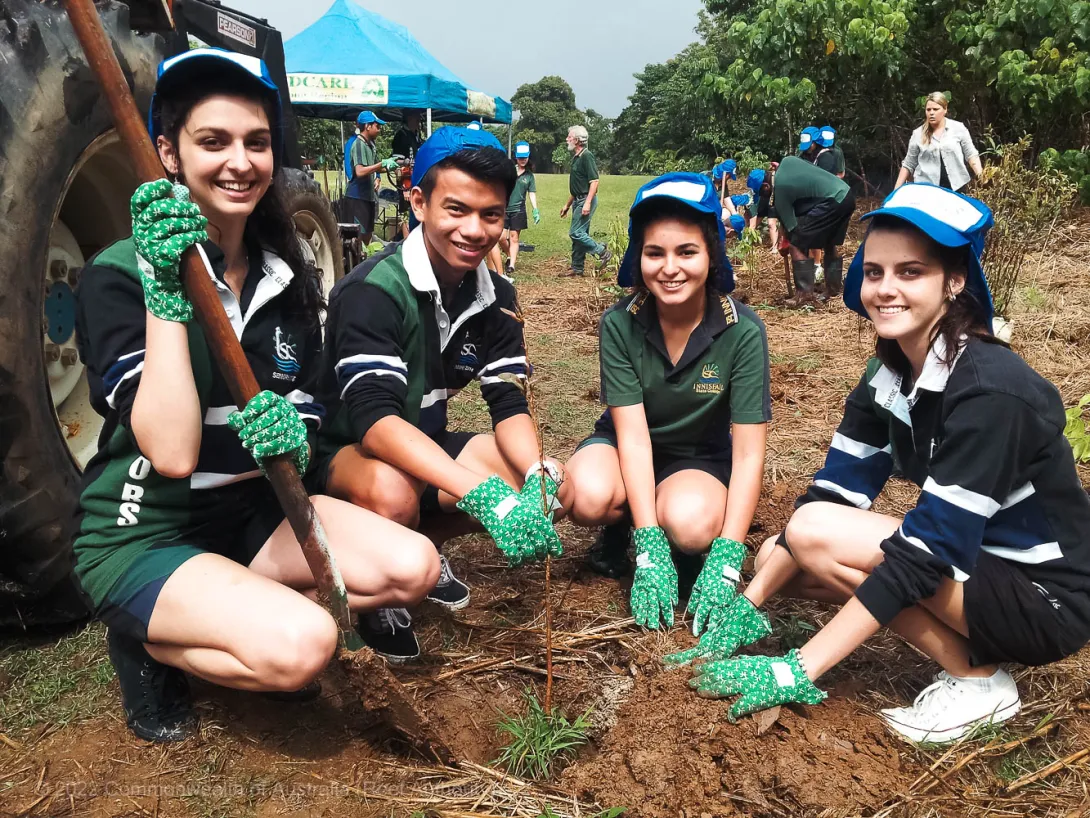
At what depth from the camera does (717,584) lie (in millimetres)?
2262

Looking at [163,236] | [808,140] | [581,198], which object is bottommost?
[163,236]

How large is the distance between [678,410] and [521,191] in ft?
28.8

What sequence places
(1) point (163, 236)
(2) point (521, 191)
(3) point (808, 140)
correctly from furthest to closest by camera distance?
1. (2) point (521, 191)
2. (3) point (808, 140)
3. (1) point (163, 236)

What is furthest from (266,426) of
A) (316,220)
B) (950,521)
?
(316,220)

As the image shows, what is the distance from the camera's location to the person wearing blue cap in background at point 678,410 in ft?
7.77

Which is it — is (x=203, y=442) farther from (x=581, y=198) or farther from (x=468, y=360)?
(x=581, y=198)

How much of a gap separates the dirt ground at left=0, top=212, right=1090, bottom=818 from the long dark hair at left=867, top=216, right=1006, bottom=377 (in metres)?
0.95

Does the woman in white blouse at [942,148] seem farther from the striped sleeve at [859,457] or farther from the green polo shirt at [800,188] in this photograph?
the striped sleeve at [859,457]

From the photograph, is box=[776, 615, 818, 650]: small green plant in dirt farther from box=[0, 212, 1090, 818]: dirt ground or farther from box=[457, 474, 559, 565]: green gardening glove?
box=[457, 474, 559, 565]: green gardening glove

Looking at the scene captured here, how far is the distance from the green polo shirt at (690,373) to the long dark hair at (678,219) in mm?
111

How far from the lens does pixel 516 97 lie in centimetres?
8394

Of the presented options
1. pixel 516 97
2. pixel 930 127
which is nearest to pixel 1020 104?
pixel 930 127

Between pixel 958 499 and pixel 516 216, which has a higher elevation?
pixel 516 216

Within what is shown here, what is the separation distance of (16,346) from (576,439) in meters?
2.56
